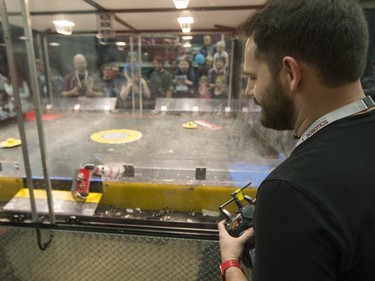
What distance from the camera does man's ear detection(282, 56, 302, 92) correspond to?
0.49 meters

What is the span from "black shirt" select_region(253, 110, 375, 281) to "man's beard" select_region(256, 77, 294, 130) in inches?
4.7

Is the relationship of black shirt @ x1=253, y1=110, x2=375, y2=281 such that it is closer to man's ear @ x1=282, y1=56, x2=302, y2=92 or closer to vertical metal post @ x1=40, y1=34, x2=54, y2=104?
man's ear @ x1=282, y1=56, x2=302, y2=92

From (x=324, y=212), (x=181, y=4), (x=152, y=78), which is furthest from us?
(x=152, y=78)

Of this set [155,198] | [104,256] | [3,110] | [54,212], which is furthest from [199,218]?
[3,110]

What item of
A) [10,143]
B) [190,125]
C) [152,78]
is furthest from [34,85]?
[152,78]

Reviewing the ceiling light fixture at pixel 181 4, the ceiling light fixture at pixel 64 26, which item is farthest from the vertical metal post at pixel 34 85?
the ceiling light fixture at pixel 64 26

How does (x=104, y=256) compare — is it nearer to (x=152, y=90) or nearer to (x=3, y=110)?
(x=3, y=110)

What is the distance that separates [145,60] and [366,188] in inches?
111

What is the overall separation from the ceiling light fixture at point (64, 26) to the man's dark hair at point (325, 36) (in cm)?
257

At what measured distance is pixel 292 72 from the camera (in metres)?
0.50

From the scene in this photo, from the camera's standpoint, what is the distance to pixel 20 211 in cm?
109

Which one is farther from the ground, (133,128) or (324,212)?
(324,212)

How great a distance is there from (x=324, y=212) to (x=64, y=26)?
3034 mm

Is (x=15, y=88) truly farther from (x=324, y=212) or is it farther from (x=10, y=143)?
(x=324, y=212)
